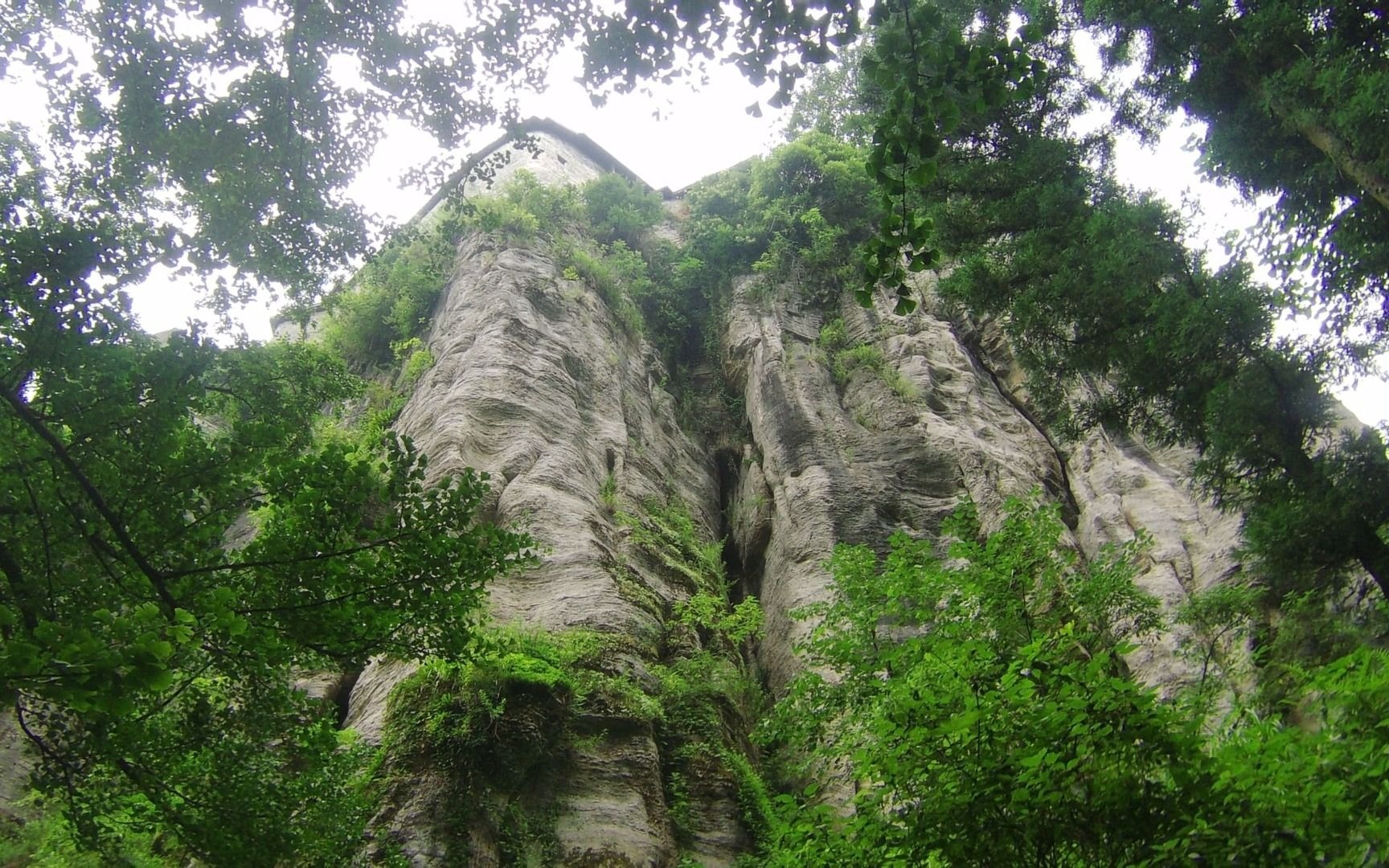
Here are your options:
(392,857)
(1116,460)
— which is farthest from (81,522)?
(1116,460)

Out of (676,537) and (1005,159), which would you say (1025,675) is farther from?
(676,537)

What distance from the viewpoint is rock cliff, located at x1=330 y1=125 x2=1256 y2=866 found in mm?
9859

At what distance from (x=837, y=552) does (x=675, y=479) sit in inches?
297

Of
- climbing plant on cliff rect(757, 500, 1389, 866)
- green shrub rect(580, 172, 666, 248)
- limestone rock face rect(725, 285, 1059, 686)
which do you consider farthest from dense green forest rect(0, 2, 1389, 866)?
green shrub rect(580, 172, 666, 248)

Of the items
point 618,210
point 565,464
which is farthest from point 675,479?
point 618,210

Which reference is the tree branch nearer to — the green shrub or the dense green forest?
the dense green forest

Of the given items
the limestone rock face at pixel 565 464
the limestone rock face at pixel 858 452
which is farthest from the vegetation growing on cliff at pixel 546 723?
the limestone rock face at pixel 858 452

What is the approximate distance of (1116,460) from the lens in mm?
16188

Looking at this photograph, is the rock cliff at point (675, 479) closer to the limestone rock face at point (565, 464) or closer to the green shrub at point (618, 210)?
the limestone rock face at point (565, 464)

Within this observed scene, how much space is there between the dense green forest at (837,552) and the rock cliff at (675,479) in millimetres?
528

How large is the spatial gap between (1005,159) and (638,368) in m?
10.6

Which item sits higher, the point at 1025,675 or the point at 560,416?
the point at 560,416

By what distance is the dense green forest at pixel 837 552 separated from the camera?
4660mm

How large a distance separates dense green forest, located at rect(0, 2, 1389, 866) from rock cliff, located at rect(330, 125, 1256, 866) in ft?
1.73
